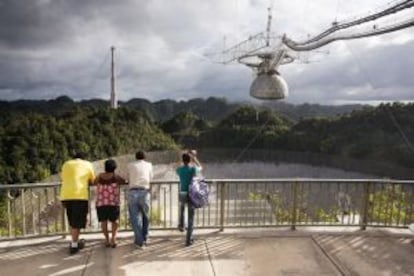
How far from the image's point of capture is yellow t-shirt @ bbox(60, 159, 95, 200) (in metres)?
6.75

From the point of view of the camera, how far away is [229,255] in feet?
23.0

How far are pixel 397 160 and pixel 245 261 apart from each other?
40907mm

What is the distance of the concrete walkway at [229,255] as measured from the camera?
643 cm

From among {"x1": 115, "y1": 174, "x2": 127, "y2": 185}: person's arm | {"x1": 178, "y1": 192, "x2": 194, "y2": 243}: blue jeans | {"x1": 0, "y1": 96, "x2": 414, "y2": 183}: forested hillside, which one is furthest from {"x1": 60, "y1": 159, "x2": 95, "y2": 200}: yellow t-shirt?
{"x1": 0, "y1": 96, "x2": 414, "y2": 183}: forested hillside

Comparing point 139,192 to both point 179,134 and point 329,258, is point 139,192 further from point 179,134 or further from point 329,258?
point 179,134

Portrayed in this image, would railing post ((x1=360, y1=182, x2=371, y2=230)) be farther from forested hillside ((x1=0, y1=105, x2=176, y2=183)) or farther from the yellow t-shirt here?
forested hillside ((x1=0, y1=105, x2=176, y2=183))

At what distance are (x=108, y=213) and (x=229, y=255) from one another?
2.05m

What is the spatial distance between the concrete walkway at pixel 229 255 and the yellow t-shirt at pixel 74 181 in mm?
948

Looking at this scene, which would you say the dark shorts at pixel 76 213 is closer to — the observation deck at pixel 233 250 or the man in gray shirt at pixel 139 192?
the observation deck at pixel 233 250

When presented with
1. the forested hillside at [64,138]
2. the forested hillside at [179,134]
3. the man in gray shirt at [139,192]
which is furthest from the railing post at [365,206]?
the forested hillside at [64,138]

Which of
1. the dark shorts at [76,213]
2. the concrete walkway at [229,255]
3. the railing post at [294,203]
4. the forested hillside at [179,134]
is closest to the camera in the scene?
the concrete walkway at [229,255]

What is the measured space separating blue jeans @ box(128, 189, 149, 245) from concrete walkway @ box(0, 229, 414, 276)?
252 millimetres

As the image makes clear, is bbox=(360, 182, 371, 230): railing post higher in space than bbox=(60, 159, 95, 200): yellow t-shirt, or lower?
lower

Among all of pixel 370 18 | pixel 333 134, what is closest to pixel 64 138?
pixel 333 134
